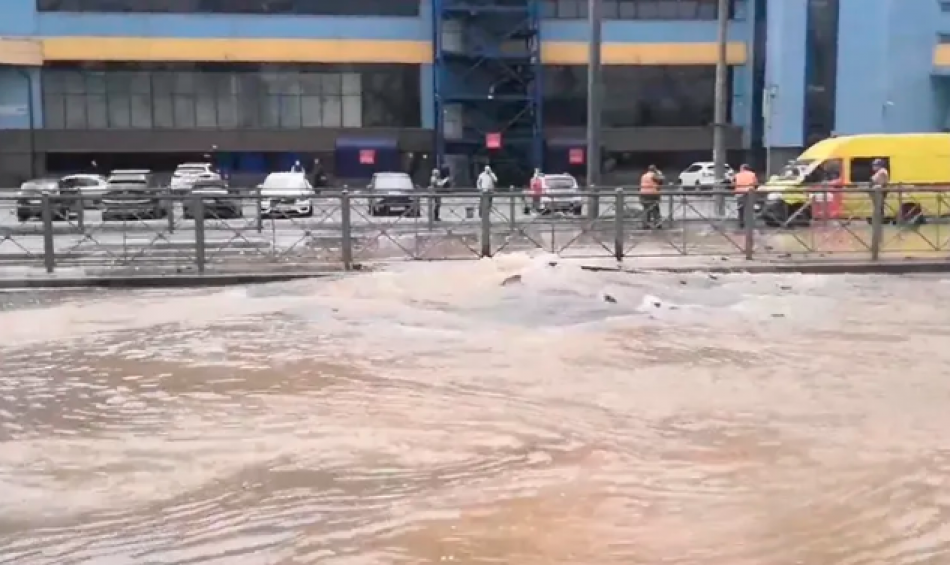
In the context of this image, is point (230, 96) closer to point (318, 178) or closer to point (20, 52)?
point (318, 178)

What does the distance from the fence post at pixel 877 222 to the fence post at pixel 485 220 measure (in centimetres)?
575

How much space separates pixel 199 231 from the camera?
15.8 metres

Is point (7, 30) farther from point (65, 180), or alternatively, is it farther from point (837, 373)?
point (837, 373)

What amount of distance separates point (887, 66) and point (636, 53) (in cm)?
1009

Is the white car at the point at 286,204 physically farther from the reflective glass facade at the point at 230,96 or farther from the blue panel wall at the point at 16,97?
the blue panel wall at the point at 16,97


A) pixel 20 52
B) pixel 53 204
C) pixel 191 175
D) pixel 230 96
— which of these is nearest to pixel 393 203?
pixel 53 204

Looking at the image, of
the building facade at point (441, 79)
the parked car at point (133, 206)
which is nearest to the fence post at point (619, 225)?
the parked car at point (133, 206)

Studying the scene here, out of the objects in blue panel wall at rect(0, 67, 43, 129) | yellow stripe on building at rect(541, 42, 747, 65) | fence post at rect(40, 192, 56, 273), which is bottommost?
fence post at rect(40, 192, 56, 273)

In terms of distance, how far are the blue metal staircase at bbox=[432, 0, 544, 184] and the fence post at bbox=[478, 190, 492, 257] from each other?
28964 millimetres

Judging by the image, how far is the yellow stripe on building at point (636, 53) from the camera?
1837 inches

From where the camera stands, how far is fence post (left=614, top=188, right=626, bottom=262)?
656 inches

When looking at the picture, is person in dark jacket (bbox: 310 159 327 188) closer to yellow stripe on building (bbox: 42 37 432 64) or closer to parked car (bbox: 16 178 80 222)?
yellow stripe on building (bbox: 42 37 432 64)

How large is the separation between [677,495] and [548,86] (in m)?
42.1

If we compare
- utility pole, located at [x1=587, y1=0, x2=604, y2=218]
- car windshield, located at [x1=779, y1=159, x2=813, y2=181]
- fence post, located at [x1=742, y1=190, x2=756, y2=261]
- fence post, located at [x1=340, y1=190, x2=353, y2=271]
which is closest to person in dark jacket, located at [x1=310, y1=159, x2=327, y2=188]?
utility pole, located at [x1=587, y1=0, x2=604, y2=218]
